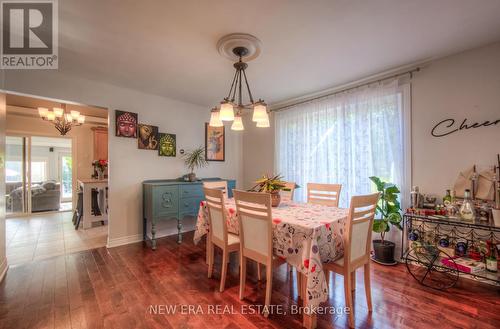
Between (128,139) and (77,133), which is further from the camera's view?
(77,133)

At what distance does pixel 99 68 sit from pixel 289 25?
2349 millimetres

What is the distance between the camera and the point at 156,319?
1620 millimetres

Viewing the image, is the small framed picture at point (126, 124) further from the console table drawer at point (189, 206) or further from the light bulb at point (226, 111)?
the light bulb at point (226, 111)

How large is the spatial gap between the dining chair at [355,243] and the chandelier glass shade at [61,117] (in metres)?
4.84

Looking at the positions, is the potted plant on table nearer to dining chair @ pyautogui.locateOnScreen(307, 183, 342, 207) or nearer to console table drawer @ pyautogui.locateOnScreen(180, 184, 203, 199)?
console table drawer @ pyautogui.locateOnScreen(180, 184, 203, 199)

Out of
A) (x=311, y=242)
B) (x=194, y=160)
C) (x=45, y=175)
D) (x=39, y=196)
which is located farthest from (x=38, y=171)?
(x=311, y=242)

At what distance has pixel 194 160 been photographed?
12.9 ft

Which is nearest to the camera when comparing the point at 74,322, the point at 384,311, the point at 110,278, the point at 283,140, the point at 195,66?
the point at 74,322

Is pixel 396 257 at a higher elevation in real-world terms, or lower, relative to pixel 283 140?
lower

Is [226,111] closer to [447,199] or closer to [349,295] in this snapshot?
[349,295]

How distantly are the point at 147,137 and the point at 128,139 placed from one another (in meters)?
0.28

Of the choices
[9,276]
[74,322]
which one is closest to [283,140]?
[74,322]

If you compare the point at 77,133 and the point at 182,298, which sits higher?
the point at 77,133

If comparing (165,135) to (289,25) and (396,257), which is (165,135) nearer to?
(289,25)
